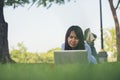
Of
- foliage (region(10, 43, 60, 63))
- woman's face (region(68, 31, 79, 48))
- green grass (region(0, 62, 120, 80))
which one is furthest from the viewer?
foliage (region(10, 43, 60, 63))

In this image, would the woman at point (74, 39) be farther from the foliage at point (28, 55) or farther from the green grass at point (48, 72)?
the foliage at point (28, 55)

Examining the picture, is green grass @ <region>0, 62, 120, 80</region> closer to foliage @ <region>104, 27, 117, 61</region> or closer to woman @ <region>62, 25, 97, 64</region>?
woman @ <region>62, 25, 97, 64</region>

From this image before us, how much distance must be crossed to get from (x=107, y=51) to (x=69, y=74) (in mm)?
19166

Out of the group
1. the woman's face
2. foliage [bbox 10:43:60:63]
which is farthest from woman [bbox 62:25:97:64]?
foliage [bbox 10:43:60:63]

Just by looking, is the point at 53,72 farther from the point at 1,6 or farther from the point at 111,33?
the point at 111,33

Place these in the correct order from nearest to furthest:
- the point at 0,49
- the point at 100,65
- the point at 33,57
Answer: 1. the point at 100,65
2. the point at 33,57
3. the point at 0,49

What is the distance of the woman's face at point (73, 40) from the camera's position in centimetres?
709

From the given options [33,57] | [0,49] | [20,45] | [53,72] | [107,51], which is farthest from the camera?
[107,51]

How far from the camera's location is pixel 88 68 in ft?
17.7

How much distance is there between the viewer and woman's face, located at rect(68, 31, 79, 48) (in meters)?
7.09

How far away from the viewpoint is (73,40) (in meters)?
7.18

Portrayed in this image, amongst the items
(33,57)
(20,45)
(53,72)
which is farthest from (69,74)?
(20,45)

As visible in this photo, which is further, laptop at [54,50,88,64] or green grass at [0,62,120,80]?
laptop at [54,50,88,64]

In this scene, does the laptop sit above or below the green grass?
above
